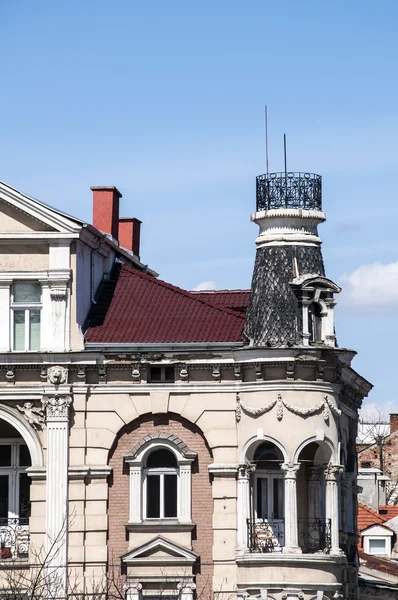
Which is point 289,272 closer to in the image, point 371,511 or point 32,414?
point 32,414

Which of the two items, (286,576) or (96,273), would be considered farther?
(96,273)

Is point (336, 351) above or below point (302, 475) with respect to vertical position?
above

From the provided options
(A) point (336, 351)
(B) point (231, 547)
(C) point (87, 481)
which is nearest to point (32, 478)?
(C) point (87, 481)

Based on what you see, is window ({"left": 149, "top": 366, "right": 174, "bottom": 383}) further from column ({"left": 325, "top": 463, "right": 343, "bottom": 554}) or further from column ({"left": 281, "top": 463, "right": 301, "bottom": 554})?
column ({"left": 325, "top": 463, "right": 343, "bottom": 554})

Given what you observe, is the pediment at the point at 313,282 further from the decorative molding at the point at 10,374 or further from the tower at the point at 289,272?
the decorative molding at the point at 10,374

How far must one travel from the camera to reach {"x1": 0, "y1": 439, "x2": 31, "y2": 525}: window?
5591cm

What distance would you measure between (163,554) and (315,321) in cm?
791

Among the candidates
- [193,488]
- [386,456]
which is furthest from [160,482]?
[386,456]

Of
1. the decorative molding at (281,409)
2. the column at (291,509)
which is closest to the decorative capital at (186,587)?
the column at (291,509)

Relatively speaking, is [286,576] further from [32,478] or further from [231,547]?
[32,478]

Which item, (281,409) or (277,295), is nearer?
(281,409)

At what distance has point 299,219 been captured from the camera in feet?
186

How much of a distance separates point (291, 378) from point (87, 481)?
6.36m

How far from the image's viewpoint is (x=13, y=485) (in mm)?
A: 56062
